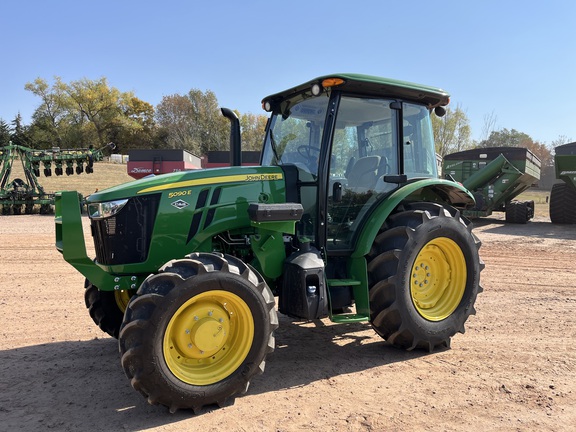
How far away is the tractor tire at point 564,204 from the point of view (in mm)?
14914

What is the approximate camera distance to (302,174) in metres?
4.16

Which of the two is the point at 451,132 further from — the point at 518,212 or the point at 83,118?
the point at 83,118

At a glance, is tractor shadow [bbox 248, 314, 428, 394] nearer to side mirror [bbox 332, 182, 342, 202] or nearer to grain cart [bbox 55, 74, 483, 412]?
grain cart [bbox 55, 74, 483, 412]

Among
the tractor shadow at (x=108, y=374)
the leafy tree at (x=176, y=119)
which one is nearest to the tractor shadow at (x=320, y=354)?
the tractor shadow at (x=108, y=374)

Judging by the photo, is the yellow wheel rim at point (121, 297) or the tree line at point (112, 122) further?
the tree line at point (112, 122)

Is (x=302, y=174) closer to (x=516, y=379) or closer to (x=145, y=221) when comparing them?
(x=145, y=221)

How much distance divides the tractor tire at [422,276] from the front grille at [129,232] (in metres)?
1.91

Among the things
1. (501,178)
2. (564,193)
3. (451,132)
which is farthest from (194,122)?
(564,193)

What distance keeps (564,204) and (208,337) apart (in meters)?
15.2

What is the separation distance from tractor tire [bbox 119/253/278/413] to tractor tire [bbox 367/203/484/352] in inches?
45.5

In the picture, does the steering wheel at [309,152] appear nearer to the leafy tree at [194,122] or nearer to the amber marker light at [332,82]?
the amber marker light at [332,82]

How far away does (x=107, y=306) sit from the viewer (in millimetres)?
4195

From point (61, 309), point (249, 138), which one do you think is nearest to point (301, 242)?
point (61, 309)

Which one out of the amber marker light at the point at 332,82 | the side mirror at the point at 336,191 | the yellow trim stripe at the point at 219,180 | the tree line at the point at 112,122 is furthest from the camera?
the tree line at the point at 112,122
